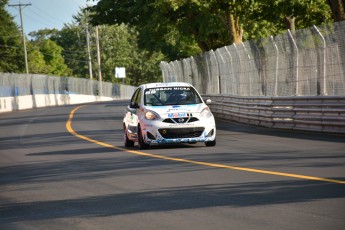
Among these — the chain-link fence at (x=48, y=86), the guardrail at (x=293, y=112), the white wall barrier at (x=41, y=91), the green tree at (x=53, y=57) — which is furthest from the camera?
the green tree at (x=53, y=57)

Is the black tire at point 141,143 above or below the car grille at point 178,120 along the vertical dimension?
below

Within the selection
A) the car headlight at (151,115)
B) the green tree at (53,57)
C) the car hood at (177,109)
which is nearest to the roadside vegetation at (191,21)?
the car hood at (177,109)

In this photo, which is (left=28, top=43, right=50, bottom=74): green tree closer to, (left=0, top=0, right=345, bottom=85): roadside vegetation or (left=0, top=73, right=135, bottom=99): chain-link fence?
(left=0, top=0, right=345, bottom=85): roadside vegetation

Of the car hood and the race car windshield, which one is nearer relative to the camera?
the car hood

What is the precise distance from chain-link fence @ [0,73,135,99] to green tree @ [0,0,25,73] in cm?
1014

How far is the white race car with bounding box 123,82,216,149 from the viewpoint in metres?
17.5

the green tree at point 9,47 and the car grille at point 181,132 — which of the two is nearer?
the car grille at point 181,132

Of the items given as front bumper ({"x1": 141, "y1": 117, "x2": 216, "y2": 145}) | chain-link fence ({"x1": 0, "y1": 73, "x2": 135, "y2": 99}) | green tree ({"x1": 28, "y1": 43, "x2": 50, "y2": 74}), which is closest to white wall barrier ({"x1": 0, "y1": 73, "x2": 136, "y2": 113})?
chain-link fence ({"x1": 0, "y1": 73, "x2": 135, "y2": 99})

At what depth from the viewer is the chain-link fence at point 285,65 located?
66.7ft

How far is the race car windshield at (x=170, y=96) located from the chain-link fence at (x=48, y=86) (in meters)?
44.9

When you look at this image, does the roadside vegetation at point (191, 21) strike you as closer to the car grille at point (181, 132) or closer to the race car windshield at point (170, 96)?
the race car windshield at point (170, 96)

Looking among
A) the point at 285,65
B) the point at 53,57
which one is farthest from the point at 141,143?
the point at 53,57

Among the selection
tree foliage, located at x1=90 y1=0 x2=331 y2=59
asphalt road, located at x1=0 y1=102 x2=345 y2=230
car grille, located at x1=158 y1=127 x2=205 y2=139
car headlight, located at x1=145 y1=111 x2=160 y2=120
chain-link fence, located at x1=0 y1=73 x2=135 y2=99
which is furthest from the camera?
chain-link fence, located at x1=0 y1=73 x2=135 y2=99

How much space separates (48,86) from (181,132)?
2626 inches
